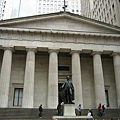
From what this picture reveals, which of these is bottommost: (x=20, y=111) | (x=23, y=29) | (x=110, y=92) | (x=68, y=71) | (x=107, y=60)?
(x=20, y=111)

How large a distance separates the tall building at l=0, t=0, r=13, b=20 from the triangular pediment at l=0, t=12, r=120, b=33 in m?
70.4

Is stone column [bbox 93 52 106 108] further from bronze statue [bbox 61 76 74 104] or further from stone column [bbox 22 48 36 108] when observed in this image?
bronze statue [bbox 61 76 74 104]

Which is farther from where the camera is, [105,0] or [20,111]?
[105,0]

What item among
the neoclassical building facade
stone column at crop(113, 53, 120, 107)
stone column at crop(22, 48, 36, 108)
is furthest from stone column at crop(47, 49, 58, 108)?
stone column at crop(113, 53, 120, 107)

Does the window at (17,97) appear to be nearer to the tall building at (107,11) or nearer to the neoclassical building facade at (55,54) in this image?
the neoclassical building facade at (55,54)

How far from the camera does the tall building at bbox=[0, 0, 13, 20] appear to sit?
94.2 m

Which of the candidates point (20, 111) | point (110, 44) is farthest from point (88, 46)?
point (20, 111)

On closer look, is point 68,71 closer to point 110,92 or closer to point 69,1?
point 110,92

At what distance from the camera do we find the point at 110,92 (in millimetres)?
29172

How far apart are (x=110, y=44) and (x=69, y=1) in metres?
80.9

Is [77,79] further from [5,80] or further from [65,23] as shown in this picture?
[5,80]

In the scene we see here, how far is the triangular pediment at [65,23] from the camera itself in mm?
27703

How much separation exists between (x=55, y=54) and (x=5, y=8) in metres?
80.3

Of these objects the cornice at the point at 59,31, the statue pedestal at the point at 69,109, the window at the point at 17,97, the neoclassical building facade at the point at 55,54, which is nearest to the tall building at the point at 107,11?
the cornice at the point at 59,31
